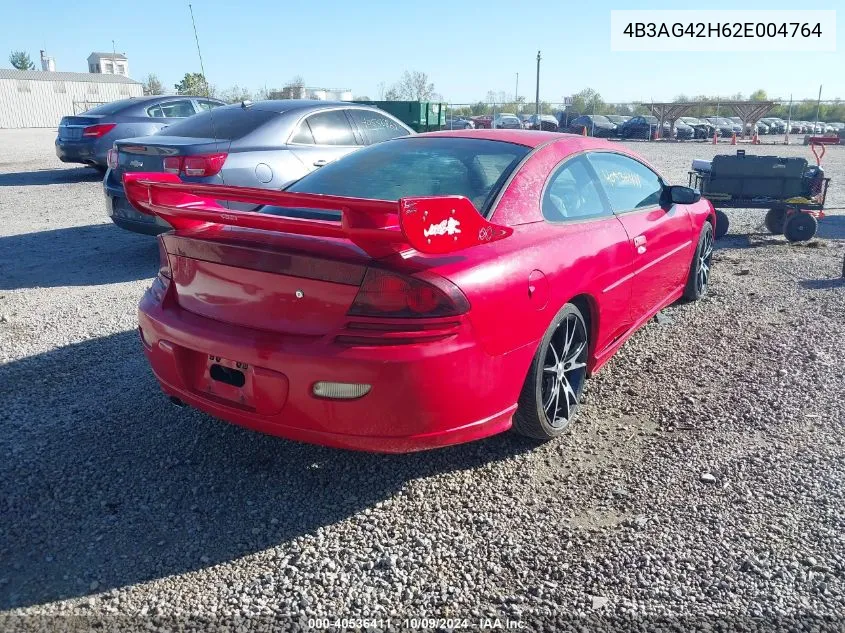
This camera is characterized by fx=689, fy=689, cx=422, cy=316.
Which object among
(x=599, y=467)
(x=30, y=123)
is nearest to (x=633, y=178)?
(x=599, y=467)

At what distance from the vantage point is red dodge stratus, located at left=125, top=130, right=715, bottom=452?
250 cm

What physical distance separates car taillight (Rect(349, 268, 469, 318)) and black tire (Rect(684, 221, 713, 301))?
11.7ft

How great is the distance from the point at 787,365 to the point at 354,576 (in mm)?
3298

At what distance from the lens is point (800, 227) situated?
8375mm

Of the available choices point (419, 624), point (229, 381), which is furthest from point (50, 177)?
point (419, 624)

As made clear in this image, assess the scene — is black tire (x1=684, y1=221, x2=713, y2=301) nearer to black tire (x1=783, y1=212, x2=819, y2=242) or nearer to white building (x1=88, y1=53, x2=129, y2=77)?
black tire (x1=783, y1=212, x2=819, y2=242)

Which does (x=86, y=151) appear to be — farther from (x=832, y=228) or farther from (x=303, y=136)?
(x=832, y=228)

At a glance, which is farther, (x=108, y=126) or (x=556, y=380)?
(x=108, y=126)

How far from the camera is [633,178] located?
4375 millimetres

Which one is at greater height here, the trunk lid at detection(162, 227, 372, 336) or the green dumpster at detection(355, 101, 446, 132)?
the green dumpster at detection(355, 101, 446, 132)

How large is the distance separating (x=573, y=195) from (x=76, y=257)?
577cm

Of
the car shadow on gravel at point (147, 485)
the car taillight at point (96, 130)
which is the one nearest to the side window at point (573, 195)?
the car shadow on gravel at point (147, 485)

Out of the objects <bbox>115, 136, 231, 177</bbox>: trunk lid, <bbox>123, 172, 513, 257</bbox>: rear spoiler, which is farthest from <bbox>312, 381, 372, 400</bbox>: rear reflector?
<bbox>115, 136, 231, 177</bbox>: trunk lid

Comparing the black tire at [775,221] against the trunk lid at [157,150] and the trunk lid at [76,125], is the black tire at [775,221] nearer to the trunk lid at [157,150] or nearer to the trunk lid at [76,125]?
the trunk lid at [157,150]
